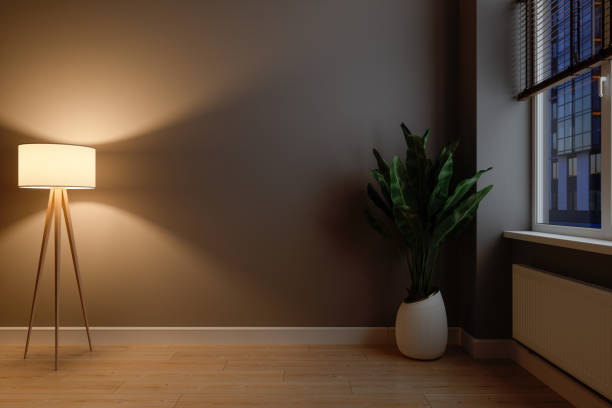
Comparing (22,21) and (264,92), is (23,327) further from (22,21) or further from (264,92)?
(264,92)

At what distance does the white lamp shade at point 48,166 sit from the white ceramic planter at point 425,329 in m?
2.03

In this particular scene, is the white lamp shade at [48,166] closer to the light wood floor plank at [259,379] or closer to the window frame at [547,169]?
the light wood floor plank at [259,379]

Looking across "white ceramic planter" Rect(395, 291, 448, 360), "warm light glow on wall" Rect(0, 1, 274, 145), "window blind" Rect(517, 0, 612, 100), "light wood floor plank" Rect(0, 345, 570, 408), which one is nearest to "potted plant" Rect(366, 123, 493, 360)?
"white ceramic planter" Rect(395, 291, 448, 360)

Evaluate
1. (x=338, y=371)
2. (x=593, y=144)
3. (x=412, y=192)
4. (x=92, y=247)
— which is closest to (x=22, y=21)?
(x=92, y=247)

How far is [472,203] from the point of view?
7.35 ft

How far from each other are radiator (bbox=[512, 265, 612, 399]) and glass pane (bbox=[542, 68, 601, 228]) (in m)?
0.36

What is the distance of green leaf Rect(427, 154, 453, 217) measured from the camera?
2246 millimetres

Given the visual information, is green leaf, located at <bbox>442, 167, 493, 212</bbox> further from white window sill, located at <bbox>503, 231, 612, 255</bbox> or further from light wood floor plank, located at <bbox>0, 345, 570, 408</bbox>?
light wood floor plank, located at <bbox>0, 345, 570, 408</bbox>

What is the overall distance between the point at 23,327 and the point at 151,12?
86.7 inches

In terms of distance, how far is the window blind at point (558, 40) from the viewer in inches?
71.9

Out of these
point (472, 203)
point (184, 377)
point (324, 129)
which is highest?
point (324, 129)

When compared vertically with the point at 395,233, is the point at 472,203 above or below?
above

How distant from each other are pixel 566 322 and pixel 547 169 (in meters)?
0.92

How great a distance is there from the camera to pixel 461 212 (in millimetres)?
2229
